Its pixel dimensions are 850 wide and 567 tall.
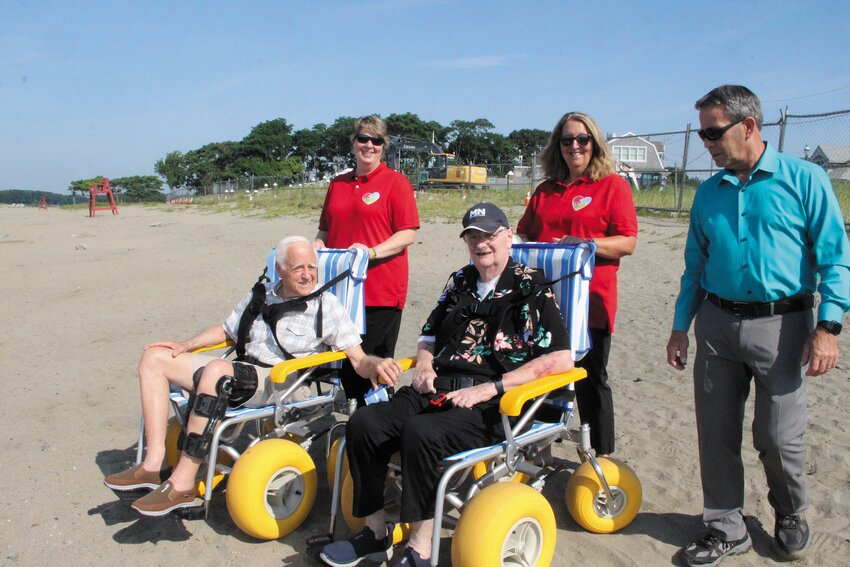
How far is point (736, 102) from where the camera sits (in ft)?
9.33

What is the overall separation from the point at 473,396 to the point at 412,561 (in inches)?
28.7

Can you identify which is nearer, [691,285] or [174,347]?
[691,285]

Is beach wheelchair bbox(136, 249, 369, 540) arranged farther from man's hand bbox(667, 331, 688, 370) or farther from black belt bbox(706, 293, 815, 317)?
black belt bbox(706, 293, 815, 317)

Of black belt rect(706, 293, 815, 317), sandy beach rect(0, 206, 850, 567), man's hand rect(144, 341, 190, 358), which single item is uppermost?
black belt rect(706, 293, 815, 317)

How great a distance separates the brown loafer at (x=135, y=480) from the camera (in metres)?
3.54

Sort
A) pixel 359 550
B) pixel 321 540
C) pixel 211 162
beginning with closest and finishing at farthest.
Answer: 1. pixel 359 550
2. pixel 321 540
3. pixel 211 162

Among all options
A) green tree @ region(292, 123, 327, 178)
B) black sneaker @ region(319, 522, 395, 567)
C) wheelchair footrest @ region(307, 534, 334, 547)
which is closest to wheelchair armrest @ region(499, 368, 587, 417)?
black sneaker @ region(319, 522, 395, 567)

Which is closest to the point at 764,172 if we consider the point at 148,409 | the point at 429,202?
the point at 148,409

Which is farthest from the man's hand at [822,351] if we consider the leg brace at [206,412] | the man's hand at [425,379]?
the leg brace at [206,412]

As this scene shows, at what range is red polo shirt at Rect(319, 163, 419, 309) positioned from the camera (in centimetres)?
434

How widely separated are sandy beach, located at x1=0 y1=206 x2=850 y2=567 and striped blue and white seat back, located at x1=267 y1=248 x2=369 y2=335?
3.29 ft

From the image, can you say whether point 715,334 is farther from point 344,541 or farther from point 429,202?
point 429,202

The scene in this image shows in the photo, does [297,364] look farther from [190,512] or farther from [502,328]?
[502,328]

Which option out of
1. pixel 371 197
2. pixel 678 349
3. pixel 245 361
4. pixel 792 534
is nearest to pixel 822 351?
pixel 678 349
